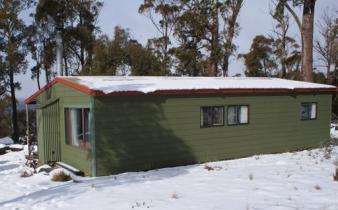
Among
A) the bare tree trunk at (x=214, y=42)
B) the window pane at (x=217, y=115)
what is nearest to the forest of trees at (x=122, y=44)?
the bare tree trunk at (x=214, y=42)

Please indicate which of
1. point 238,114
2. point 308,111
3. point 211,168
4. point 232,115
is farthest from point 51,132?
point 308,111

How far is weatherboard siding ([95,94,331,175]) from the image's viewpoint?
10.9 m

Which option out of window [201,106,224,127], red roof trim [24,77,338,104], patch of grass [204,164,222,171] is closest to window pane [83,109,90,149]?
red roof trim [24,77,338,104]

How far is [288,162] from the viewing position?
11.8m

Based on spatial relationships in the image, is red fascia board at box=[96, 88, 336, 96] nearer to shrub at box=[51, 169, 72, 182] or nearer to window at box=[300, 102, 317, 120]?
window at box=[300, 102, 317, 120]

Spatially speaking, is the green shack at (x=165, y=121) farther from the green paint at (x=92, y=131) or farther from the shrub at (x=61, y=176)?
the shrub at (x=61, y=176)

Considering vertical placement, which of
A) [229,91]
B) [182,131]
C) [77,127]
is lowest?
[182,131]

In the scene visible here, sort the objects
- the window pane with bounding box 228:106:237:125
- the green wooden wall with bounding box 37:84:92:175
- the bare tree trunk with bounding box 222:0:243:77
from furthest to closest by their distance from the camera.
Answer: the bare tree trunk with bounding box 222:0:243:77
the window pane with bounding box 228:106:237:125
the green wooden wall with bounding box 37:84:92:175

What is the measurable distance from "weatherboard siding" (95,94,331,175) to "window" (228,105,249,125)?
0.48 ft

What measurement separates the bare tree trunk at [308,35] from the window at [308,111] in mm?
5479

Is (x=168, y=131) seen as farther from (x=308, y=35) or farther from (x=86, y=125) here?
(x=308, y=35)

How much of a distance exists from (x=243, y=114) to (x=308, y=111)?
335 cm

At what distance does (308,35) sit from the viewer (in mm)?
20984

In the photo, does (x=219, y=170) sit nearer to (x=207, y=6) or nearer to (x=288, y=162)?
(x=288, y=162)
